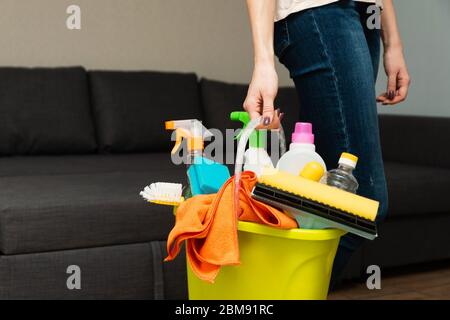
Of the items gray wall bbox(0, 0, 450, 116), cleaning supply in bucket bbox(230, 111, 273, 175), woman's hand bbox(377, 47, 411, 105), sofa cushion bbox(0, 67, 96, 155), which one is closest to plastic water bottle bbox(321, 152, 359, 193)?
cleaning supply in bucket bbox(230, 111, 273, 175)

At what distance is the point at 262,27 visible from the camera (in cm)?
107

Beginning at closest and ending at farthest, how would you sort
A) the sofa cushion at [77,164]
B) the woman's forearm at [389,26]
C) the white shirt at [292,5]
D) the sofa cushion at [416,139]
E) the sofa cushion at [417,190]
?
the white shirt at [292,5] → the woman's forearm at [389,26] → the sofa cushion at [77,164] → the sofa cushion at [417,190] → the sofa cushion at [416,139]

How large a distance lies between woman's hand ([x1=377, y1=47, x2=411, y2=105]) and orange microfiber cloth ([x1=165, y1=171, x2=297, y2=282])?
0.49m

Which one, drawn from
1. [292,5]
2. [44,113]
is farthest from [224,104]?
[292,5]

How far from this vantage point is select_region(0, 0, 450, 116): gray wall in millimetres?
2689

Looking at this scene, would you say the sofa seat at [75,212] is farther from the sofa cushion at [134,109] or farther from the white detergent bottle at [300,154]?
the white detergent bottle at [300,154]

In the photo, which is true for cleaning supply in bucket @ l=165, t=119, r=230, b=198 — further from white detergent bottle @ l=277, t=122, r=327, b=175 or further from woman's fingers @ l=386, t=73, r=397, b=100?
woman's fingers @ l=386, t=73, r=397, b=100

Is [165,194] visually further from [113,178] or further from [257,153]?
[113,178]

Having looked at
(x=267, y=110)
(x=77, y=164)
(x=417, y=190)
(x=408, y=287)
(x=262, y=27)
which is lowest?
(x=408, y=287)

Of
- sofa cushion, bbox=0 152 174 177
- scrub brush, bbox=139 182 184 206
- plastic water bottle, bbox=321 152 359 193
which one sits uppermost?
plastic water bottle, bbox=321 152 359 193

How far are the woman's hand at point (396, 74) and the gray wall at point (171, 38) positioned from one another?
5.50 feet

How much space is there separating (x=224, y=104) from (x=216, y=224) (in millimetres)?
1913

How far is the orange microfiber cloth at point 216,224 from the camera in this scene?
91 centimetres

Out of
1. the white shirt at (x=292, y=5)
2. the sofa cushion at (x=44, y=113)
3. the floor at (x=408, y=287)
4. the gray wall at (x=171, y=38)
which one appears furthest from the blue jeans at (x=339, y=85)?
the gray wall at (x=171, y=38)
